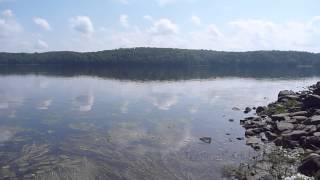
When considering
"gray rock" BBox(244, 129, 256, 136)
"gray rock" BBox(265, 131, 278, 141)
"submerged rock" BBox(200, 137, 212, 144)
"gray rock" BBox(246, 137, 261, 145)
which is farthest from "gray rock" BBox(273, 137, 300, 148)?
"submerged rock" BBox(200, 137, 212, 144)

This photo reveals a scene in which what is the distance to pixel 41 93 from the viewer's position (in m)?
56.9

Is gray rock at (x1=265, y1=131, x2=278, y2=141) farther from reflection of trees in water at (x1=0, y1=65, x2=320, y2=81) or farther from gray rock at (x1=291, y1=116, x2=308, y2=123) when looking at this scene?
reflection of trees in water at (x1=0, y1=65, x2=320, y2=81)

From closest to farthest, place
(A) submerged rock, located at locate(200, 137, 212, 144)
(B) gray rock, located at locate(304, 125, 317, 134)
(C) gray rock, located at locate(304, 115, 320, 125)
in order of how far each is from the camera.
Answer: (B) gray rock, located at locate(304, 125, 317, 134) < (A) submerged rock, located at locate(200, 137, 212, 144) < (C) gray rock, located at locate(304, 115, 320, 125)

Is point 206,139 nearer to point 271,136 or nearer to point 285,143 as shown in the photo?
point 271,136

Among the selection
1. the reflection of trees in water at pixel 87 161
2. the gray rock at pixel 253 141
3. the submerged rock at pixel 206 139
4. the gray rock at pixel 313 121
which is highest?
the gray rock at pixel 313 121

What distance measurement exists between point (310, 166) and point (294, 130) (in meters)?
9.03

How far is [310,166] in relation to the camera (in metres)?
17.7

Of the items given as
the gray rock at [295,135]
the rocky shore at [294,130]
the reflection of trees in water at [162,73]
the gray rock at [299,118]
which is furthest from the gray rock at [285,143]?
the reflection of trees in water at [162,73]

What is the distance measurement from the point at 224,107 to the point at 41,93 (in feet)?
93.5

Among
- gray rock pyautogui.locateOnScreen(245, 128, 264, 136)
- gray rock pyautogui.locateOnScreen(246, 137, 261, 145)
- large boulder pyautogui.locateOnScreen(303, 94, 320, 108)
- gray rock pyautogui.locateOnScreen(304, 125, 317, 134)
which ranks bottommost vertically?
gray rock pyautogui.locateOnScreen(246, 137, 261, 145)

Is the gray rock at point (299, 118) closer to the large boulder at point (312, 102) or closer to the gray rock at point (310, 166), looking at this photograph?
the large boulder at point (312, 102)

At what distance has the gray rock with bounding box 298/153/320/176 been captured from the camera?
17.3 m

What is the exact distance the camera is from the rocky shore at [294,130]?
18719 millimetres

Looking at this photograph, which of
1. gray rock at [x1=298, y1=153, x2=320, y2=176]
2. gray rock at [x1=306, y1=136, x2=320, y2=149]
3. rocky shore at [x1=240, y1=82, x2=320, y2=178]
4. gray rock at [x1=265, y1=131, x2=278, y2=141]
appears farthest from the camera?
gray rock at [x1=265, y1=131, x2=278, y2=141]
